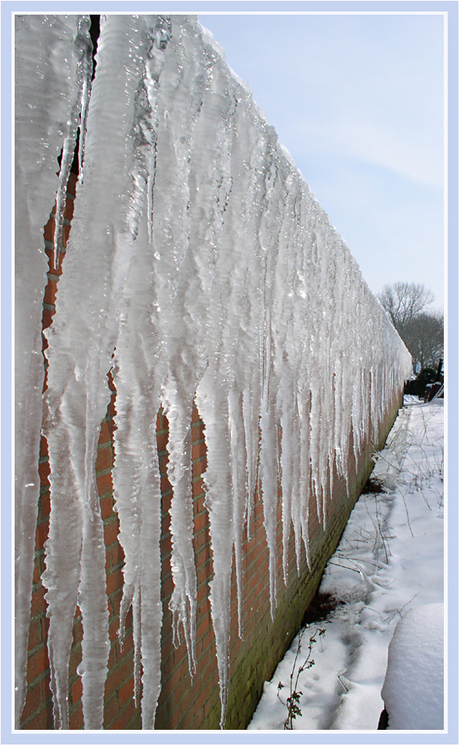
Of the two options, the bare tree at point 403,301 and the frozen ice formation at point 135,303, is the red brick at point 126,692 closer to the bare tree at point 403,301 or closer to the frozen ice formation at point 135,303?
the frozen ice formation at point 135,303

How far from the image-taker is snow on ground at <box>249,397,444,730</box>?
7.22 ft

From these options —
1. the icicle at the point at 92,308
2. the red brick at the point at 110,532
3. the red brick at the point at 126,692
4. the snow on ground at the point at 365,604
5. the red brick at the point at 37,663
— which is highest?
the icicle at the point at 92,308

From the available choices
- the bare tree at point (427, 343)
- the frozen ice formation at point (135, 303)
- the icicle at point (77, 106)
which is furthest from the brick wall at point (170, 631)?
the bare tree at point (427, 343)

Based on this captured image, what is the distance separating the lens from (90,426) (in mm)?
799

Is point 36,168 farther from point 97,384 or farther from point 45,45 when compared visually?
point 97,384

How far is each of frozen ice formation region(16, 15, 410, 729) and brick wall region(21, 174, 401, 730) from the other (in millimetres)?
126

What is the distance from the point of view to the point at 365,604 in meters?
3.27

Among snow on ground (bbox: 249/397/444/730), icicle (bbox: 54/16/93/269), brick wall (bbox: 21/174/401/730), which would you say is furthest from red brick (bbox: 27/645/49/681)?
snow on ground (bbox: 249/397/444/730)

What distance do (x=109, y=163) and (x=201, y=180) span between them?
31 centimetres

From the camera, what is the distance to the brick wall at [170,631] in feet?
3.09

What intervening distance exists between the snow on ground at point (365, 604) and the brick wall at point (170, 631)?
0.17 metres

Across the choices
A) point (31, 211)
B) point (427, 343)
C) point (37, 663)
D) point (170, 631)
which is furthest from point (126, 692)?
point (427, 343)

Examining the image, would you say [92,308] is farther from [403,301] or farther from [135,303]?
[403,301]

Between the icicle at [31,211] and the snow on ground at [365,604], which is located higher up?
the icicle at [31,211]
